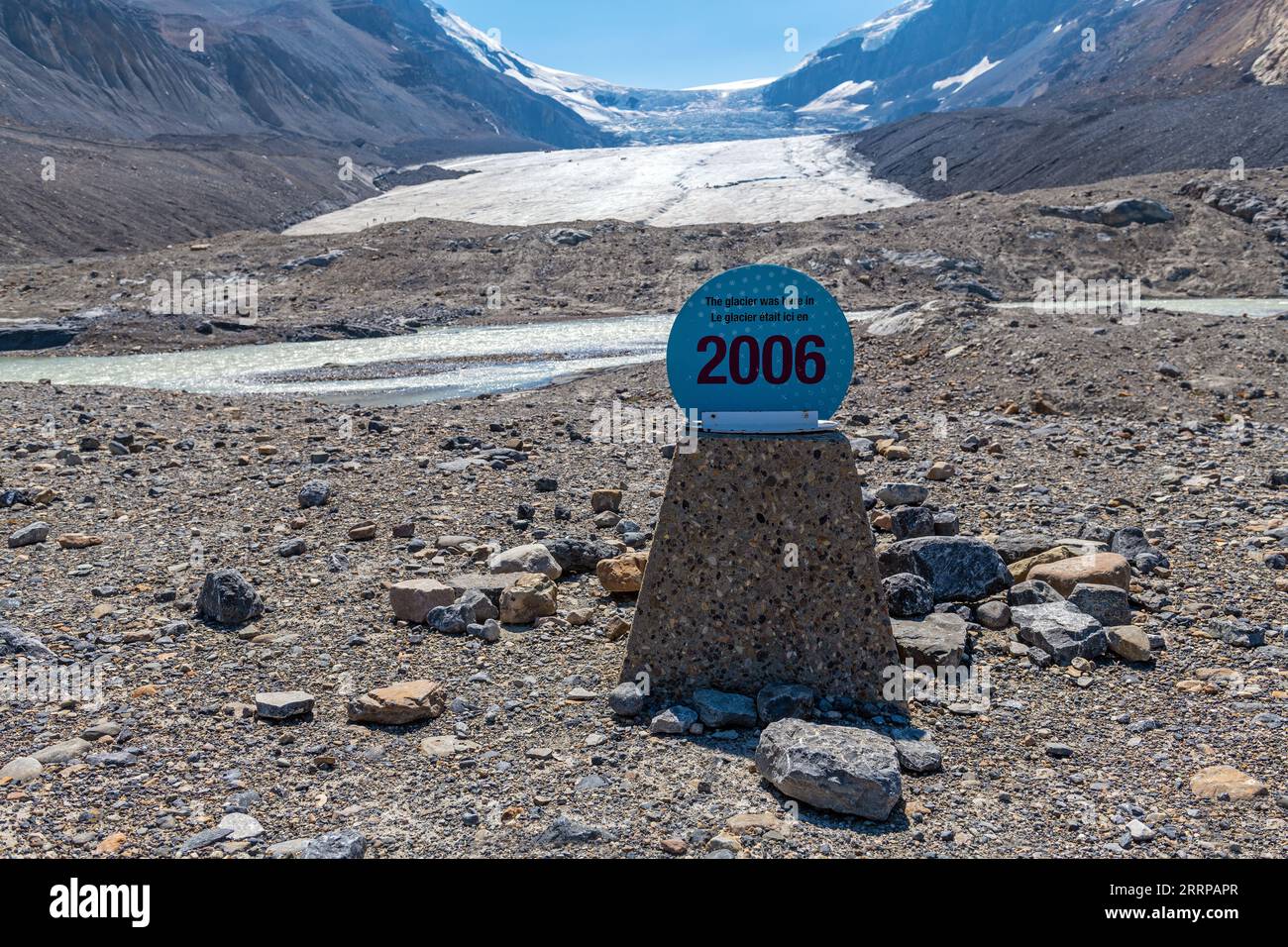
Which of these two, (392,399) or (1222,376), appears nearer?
(1222,376)

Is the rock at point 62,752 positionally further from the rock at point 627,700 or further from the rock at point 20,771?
the rock at point 627,700

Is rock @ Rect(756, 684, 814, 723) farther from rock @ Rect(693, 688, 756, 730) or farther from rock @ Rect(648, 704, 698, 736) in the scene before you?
rock @ Rect(648, 704, 698, 736)

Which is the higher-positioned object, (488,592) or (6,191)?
(6,191)

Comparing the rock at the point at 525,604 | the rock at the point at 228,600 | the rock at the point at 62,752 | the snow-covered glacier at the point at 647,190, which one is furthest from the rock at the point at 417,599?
the snow-covered glacier at the point at 647,190

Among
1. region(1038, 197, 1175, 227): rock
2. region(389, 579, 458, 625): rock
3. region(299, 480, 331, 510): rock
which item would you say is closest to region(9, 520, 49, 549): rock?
region(299, 480, 331, 510): rock

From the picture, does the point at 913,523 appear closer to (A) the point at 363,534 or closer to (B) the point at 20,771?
(A) the point at 363,534

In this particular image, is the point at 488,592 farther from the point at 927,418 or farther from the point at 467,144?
the point at 467,144
